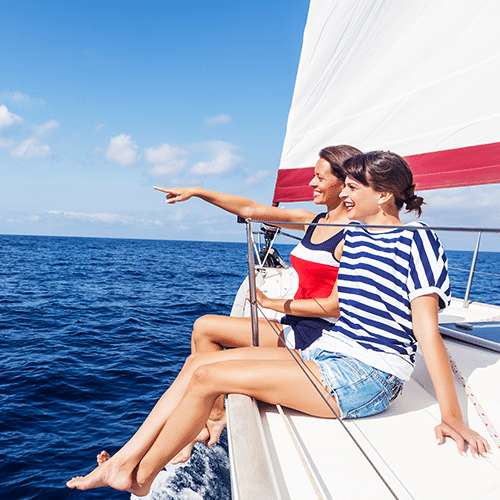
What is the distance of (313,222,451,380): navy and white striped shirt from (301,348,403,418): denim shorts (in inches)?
1.2

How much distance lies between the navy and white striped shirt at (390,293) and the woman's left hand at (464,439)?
23cm

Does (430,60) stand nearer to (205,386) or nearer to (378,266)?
(378,266)

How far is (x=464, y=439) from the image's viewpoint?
51.4 inches

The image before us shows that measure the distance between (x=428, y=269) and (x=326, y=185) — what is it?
85 centimetres

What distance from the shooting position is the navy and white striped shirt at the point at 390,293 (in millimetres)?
1417

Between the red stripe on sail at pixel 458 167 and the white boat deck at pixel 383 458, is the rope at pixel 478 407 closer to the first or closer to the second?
the white boat deck at pixel 383 458

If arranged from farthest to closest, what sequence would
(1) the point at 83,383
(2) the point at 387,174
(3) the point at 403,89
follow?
1. (1) the point at 83,383
2. (3) the point at 403,89
3. (2) the point at 387,174

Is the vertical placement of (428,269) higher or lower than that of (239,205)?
lower

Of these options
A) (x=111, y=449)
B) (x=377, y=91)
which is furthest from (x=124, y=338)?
(x=377, y=91)

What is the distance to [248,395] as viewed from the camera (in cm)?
149

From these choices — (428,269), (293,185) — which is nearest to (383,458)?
(428,269)

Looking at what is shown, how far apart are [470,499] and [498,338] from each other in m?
1.49

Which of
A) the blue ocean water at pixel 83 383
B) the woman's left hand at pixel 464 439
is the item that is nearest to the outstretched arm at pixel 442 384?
the woman's left hand at pixel 464 439

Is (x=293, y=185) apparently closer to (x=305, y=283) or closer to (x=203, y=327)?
(x=305, y=283)
